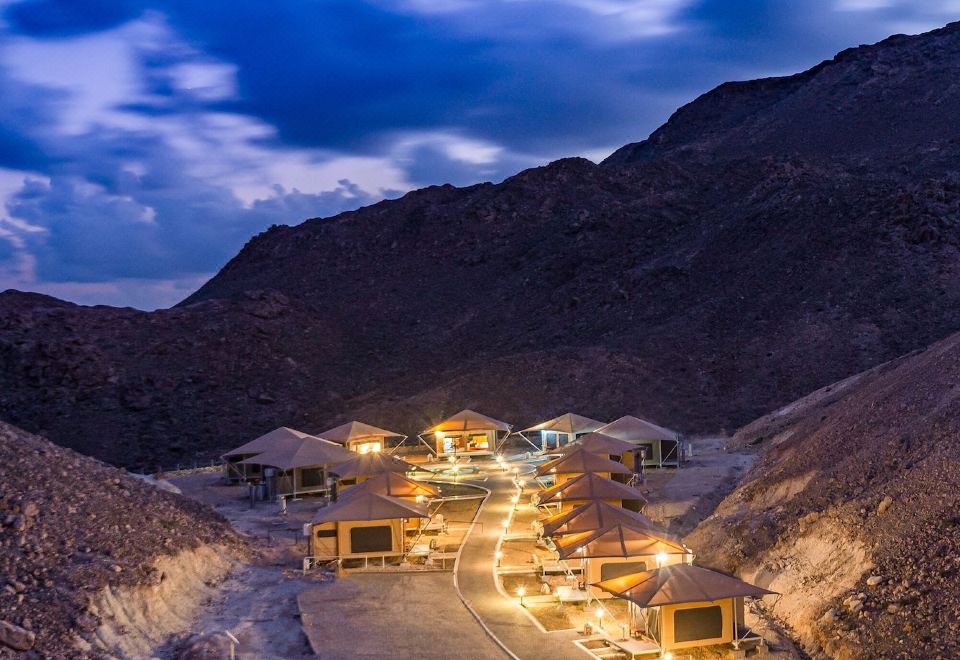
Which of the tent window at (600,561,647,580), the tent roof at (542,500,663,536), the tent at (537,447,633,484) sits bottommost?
the tent window at (600,561,647,580)

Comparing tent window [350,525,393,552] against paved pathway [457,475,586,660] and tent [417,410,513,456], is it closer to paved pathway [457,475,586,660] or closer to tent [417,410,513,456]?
paved pathway [457,475,586,660]

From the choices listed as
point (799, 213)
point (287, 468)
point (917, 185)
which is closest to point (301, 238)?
point (799, 213)

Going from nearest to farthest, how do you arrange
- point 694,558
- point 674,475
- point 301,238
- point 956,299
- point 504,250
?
1. point 694,558
2. point 674,475
3. point 956,299
4. point 504,250
5. point 301,238

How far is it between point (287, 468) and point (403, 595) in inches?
600

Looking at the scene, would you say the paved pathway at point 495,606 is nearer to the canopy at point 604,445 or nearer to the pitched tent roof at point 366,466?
the pitched tent roof at point 366,466

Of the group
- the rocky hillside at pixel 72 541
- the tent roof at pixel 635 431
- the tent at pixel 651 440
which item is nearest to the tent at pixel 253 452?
the rocky hillside at pixel 72 541

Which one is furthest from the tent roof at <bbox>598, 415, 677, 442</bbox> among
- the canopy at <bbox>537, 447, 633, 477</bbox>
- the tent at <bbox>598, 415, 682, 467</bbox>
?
the canopy at <bbox>537, 447, 633, 477</bbox>

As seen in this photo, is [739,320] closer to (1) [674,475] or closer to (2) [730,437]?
(2) [730,437]

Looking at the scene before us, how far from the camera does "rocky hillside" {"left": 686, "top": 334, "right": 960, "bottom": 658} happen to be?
1697 centimetres

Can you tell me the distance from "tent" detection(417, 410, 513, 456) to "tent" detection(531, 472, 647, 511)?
1924 cm

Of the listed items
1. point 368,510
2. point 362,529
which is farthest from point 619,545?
point 362,529

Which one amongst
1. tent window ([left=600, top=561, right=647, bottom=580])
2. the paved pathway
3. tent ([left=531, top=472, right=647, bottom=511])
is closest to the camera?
the paved pathway

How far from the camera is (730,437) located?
49.8 m

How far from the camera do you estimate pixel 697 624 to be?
693 inches
